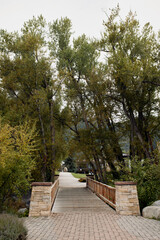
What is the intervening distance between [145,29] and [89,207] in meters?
12.8

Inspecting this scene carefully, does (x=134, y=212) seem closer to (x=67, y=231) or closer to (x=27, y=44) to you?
(x=67, y=231)

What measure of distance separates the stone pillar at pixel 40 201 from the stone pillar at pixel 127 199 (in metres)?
2.82

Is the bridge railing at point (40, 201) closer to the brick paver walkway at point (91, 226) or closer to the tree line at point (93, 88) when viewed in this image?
the brick paver walkway at point (91, 226)

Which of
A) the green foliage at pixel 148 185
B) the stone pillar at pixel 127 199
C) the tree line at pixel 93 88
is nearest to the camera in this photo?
the stone pillar at pixel 127 199

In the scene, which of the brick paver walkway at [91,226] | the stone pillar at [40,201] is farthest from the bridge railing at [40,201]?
the brick paver walkway at [91,226]

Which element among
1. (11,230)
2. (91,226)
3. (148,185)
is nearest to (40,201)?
(91,226)

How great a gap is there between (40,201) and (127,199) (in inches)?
138

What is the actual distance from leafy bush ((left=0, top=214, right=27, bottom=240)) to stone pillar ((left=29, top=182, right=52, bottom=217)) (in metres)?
2.95

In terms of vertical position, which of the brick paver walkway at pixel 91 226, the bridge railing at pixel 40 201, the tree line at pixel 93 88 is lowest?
the brick paver walkway at pixel 91 226

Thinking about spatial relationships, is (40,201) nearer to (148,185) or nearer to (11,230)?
(11,230)

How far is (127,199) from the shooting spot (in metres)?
7.84

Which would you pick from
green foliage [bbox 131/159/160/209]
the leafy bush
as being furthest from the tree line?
the leafy bush

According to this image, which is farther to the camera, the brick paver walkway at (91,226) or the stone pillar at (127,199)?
the stone pillar at (127,199)

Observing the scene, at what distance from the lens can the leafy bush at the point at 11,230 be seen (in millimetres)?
4371
